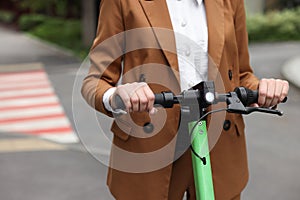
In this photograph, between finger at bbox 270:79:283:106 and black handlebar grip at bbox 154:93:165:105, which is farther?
finger at bbox 270:79:283:106

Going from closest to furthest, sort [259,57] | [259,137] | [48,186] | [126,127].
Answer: [126,127] < [48,186] < [259,137] < [259,57]

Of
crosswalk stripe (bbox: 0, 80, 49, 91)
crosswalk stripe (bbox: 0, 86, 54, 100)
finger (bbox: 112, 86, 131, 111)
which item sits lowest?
crosswalk stripe (bbox: 0, 80, 49, 91)

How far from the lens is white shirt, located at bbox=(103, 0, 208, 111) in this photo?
1.73 meters

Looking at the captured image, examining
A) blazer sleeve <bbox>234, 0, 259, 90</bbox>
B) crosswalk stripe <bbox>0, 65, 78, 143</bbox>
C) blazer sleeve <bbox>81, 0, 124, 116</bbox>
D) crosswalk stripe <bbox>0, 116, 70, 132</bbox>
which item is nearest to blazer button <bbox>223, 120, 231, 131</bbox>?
blazer sleeve <bbox>234, 0, 259, 90</bbox>

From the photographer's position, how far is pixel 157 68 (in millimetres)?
1717

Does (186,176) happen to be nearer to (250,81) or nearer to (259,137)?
(250,81)

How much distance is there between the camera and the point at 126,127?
1.76 metres

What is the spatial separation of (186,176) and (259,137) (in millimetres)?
4880

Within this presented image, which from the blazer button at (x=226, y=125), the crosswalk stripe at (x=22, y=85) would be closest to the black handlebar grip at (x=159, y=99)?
the blazer button at (x=226, y=125)

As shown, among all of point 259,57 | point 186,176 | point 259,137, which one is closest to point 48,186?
point 259,137

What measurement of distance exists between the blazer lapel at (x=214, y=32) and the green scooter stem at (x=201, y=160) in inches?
11.3

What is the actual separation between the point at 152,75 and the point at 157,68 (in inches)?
1.1

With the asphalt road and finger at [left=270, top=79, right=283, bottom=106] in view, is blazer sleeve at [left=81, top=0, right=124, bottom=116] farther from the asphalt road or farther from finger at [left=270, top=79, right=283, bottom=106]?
the asphalt road

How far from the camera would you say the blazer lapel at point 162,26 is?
1692 mm
